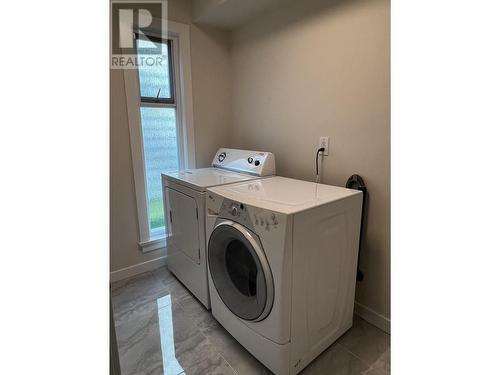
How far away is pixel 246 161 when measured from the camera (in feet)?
7.34

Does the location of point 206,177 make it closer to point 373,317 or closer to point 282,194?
point 282,194

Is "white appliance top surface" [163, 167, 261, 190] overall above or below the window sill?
above

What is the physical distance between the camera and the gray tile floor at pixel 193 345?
146cm

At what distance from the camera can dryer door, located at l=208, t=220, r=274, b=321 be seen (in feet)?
4.30

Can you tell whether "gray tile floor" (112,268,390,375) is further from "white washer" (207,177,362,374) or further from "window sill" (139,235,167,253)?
"window sill" (139,235,167,253)

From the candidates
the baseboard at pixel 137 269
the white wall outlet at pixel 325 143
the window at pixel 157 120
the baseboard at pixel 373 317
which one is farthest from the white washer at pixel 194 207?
the baseboard at pixel 373 317

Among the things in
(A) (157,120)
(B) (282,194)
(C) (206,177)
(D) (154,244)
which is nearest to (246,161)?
(C) (206,177)

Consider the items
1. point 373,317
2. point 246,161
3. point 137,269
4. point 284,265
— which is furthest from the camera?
point 137,269

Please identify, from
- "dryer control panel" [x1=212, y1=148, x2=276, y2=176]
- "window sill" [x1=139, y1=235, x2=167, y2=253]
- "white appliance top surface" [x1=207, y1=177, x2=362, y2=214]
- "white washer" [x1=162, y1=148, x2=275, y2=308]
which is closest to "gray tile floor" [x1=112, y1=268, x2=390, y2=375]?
"white washer" [x1=162, y1=148, x2=275, y2=308]

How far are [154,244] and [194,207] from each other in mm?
897

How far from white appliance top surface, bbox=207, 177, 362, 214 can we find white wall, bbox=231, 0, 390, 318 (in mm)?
253

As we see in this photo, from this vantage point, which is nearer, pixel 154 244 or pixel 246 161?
pixel 246 161
